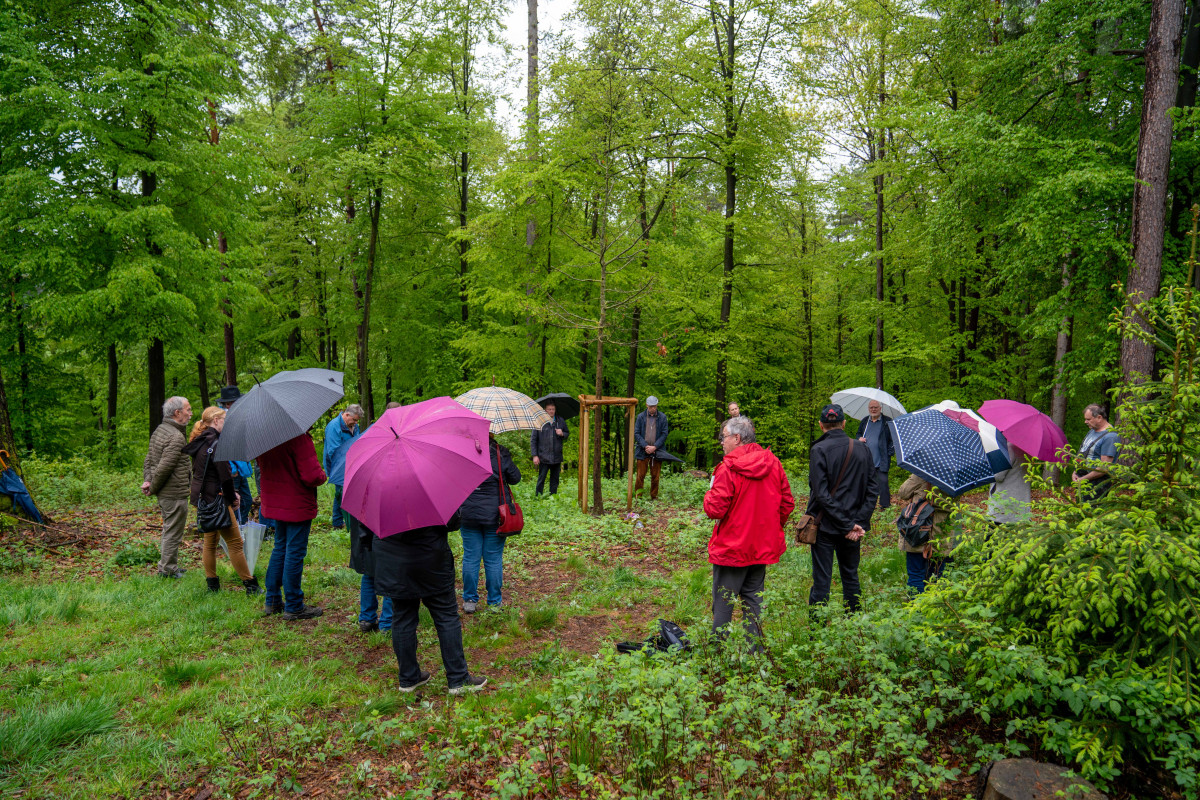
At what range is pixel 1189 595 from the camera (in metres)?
3.01

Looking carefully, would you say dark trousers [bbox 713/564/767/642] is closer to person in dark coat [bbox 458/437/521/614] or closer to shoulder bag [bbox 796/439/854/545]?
shoulder bag [bbox 796/439/854/545]

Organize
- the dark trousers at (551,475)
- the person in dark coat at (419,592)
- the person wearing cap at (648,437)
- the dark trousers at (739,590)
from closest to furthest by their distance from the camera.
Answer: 1. the person in dark coat at (419,592)
2. the dark trousers at (739,590)
3. the person wearing cap at (648,437)
4. the dark trousers at (551,475)

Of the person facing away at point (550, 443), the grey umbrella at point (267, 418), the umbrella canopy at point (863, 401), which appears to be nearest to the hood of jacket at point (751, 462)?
the grey umbrella at point (267, 418)

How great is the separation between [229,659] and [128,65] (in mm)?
12071

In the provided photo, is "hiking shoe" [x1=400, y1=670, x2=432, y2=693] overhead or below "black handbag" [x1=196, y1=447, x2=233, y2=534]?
below

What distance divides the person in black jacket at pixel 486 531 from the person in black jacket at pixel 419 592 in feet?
3.86

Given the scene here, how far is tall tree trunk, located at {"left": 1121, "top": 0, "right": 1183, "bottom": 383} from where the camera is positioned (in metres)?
8.70

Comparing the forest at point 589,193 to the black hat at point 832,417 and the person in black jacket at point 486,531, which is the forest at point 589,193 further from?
the black hat at point 832,417

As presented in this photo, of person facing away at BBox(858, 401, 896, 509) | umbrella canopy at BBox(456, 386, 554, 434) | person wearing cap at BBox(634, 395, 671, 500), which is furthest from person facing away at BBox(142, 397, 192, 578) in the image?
person facing away at BBox(858, 401, 896, 509)

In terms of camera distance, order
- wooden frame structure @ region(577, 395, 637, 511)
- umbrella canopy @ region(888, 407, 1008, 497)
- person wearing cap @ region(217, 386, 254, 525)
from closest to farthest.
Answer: umbrella canopy @ region(888, 407, 1008, 497), person wearing cap @ region(217, 386, 254, 525), wooden frame structure @ region(577, 395, 637, 511)

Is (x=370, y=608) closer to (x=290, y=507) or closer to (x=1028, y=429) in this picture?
(x=290, y=507)

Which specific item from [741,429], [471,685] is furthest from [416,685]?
[741,429]

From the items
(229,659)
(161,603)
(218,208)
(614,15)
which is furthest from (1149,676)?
(614,15)

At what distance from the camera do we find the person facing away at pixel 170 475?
21.3ft
